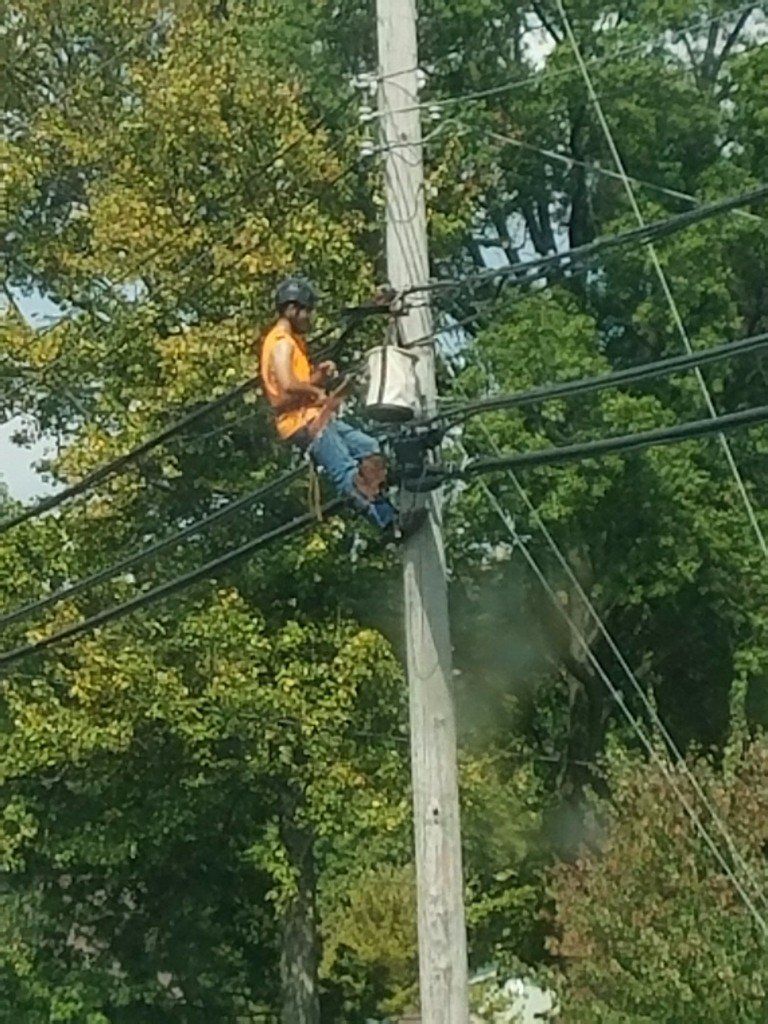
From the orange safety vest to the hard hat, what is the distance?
134 mm

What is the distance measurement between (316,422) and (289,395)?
0.21 metres

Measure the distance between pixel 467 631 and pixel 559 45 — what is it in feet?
23.3

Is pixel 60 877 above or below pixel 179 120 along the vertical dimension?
below

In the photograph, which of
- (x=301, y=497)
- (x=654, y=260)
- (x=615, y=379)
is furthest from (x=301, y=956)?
(x=615, y=379)

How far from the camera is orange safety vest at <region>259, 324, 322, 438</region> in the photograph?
10562 millimetres

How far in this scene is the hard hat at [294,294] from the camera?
1066 cm

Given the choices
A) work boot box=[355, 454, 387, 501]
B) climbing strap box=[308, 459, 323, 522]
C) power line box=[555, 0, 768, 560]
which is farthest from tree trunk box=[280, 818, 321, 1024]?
work boot box=[355, 454, 387, 501]

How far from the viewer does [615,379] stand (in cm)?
986

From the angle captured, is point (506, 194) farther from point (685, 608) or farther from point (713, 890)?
point (713, 890)

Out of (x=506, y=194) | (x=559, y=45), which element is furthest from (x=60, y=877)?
(x=559, y=45)

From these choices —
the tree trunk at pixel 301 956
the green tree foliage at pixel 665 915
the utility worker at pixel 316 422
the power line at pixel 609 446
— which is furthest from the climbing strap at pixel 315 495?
the tree trunk at pixel 301 956

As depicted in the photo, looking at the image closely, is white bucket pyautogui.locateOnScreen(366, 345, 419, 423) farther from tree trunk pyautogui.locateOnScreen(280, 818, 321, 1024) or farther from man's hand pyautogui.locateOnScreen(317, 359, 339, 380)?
Answer: tree trunk pyautogui.locateOnScreen(280, 818, 321, 1024)

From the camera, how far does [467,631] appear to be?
26.1 metres

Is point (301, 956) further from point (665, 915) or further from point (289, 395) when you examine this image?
point (289, 395)
